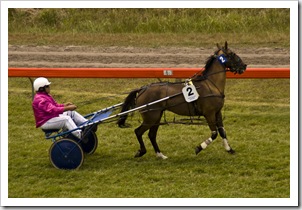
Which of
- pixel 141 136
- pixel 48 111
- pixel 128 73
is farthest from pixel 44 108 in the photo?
pixel 128 73

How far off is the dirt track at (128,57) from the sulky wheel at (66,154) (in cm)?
667

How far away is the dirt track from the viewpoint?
17.4 metres

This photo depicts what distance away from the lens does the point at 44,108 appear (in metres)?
10.9

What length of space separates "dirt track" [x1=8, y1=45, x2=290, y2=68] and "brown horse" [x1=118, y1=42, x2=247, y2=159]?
18.5ft

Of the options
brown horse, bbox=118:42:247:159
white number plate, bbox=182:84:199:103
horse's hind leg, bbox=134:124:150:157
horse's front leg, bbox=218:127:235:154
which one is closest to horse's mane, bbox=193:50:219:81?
brown horse, bbox=118:42:247:159

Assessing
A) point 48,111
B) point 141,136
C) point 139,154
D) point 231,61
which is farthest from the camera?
point 139,154

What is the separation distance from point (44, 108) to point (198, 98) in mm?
2292

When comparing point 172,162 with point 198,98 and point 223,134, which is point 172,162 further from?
point 198,98

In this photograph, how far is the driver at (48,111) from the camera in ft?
35.7

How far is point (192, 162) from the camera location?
11289 millimetres

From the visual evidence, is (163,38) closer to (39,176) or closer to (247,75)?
(247,75)

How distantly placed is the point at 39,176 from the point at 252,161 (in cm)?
317

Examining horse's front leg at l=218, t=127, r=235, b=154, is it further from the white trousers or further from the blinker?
the white trousers

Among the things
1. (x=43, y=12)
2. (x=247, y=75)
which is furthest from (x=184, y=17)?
(x=247, y=75)
